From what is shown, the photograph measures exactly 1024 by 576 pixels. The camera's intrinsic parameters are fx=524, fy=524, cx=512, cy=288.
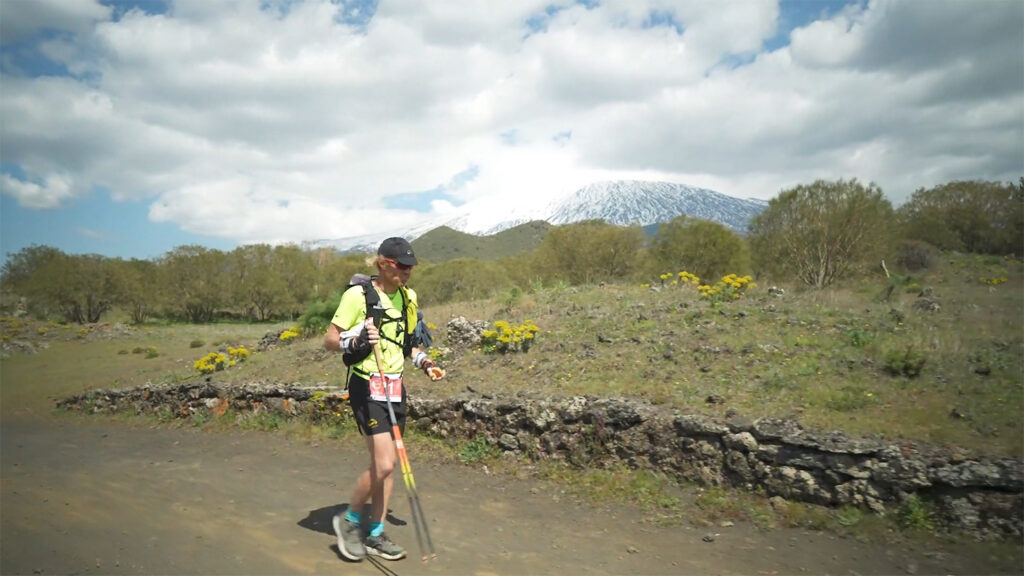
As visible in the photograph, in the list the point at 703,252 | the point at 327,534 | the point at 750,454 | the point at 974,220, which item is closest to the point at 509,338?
the point at 750,454

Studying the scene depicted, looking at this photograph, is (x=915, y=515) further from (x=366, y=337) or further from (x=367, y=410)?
(x=366, y=337)

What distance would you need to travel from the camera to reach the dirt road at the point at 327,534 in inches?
167

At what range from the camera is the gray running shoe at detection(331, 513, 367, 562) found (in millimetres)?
4184

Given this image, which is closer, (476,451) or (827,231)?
(476,451)

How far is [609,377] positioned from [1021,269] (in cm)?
3196

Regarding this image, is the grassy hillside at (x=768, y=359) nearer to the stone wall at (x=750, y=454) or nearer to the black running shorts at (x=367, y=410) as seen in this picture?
the stone wall at (x=750, y=454)

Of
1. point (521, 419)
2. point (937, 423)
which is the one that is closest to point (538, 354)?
point (521, 419)

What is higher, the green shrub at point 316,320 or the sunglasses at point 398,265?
the sunglasses at point 398,265

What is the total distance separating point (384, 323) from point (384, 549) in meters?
1.82

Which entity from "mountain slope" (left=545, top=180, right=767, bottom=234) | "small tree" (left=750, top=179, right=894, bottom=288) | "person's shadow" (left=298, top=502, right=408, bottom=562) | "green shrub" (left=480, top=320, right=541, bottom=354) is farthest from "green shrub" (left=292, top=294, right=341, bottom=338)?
"mountain slope" (left=545, top=180, right=767, bottom=234)

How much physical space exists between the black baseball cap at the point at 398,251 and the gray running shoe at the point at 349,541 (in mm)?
2220

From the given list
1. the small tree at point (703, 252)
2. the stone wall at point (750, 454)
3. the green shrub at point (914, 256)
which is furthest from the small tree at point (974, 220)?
the stone wall at point (750, 454)

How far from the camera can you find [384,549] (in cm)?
423

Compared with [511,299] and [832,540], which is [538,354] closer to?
[511,299]
